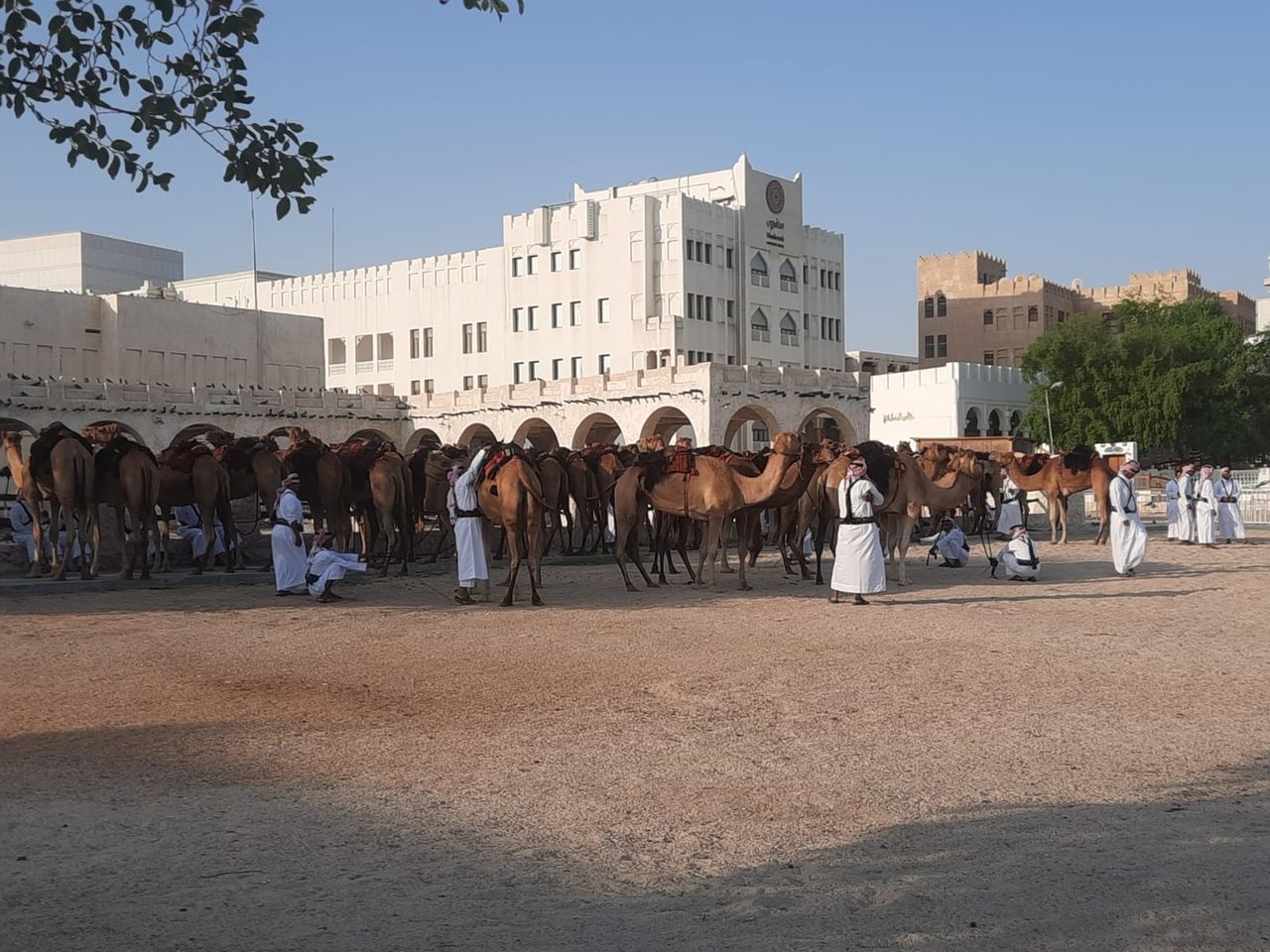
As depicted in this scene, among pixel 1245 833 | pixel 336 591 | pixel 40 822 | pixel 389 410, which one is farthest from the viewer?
pixel 389 410

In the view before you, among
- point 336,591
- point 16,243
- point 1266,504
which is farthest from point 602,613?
point 16,243

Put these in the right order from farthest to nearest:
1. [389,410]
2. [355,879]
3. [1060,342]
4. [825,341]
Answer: [825,341]
[1060,342]
[389,410]
[355,879]

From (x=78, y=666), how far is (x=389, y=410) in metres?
48.6

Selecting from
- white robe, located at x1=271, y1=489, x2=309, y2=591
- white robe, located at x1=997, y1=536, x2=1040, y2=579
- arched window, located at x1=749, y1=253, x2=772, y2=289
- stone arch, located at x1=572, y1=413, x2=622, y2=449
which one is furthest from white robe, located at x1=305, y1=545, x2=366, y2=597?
arched window, located at x1=749, y1=253, x2=772, y2=289

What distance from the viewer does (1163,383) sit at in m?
64.3

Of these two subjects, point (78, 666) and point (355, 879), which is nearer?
point (355, 879)

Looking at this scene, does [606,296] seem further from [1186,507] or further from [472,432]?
[1186,507]

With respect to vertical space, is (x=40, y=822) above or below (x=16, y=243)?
below

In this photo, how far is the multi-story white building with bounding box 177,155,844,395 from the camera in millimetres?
68250

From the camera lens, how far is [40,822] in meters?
5.98

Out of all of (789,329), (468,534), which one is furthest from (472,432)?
(468,534)

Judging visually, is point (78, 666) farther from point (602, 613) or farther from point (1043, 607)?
point (1043, 607)

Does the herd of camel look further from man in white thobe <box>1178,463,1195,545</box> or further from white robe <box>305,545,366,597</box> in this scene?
man in white thobe <box>1178,463,1195,545</box>

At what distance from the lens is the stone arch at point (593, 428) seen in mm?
52344
